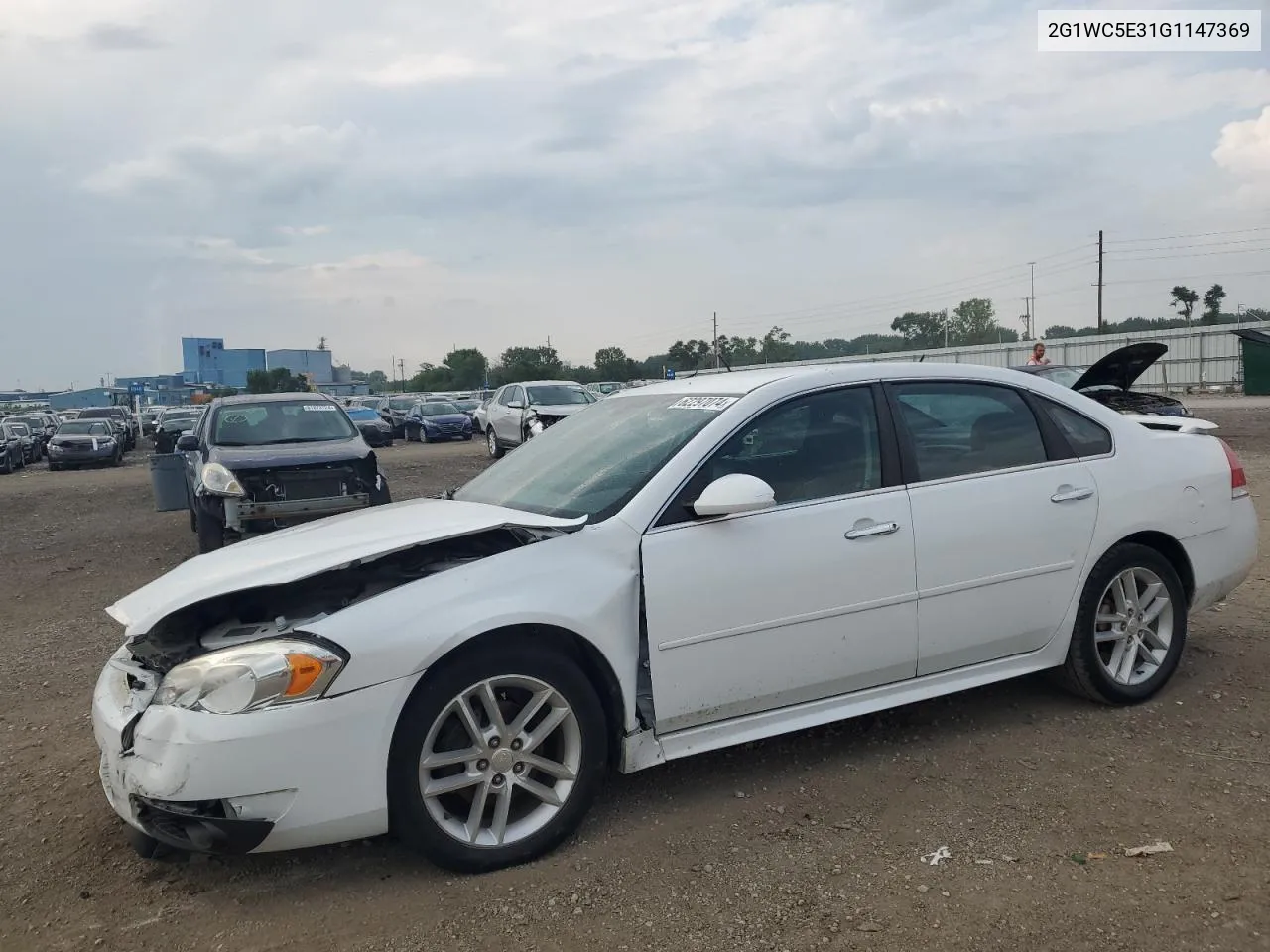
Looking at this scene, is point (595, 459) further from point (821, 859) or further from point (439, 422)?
point (439, 422)

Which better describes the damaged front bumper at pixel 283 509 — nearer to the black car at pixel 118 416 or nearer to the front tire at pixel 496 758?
the front tire at pixel 496 758

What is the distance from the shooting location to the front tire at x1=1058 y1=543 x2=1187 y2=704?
4375mm

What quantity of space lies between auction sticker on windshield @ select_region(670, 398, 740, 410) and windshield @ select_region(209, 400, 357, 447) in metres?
6.91

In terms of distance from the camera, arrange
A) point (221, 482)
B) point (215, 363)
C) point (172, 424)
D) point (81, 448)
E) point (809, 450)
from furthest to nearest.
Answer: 1. point (215, 363)
2. point (172, 424)
3. point (81, 448)
4. point (221, 482)
5. point (809, 450)

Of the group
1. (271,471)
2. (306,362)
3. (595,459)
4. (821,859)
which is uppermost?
(306,362)

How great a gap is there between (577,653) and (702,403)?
48.1 inches

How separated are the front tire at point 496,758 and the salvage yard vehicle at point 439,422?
97.6 feet

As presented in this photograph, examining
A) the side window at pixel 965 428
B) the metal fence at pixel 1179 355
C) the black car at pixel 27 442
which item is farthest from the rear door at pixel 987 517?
the metal fence at pixel 1179 355

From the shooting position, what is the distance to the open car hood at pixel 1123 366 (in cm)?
848

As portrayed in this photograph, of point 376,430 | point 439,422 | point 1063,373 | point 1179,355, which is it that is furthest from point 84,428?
point 1179,355

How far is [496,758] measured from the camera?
3229 millimetres

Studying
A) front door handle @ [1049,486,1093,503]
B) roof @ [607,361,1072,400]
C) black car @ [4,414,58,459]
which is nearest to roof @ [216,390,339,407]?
roof @ [607,361,1072,400]

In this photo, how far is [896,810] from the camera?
358 centimetres

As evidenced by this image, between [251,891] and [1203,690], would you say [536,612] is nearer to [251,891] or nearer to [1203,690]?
[251,891]
